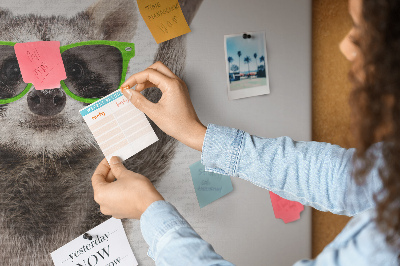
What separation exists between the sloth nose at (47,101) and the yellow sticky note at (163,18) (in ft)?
0.77

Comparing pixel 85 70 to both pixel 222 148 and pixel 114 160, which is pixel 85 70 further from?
pixel 222 148

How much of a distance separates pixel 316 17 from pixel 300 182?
52 centimetres

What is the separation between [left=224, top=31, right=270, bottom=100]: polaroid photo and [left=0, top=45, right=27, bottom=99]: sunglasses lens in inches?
17.5

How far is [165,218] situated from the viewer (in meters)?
0.56

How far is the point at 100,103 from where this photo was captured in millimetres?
712

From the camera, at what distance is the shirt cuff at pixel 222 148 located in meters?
0.69

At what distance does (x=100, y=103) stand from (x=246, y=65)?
14.3 inches

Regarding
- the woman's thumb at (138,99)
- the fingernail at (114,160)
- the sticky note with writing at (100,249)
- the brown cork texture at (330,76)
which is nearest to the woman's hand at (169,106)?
the woman's thumb at (138,99)

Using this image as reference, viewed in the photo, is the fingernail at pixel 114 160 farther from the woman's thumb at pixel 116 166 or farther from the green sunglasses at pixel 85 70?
the green sunglasses at pixel 85 70

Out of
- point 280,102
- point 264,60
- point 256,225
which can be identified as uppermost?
point 264,60

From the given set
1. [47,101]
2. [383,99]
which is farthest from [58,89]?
[383,99]

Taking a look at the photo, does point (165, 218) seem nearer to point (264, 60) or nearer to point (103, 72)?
point (103, 72)

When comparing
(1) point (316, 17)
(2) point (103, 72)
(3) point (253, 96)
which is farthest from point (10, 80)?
(1) point (316, 17)

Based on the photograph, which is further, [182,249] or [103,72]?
[103,72]
